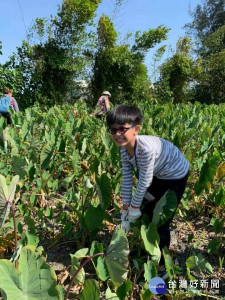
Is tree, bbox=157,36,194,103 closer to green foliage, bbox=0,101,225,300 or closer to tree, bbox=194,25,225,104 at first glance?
tree, bbox=194,25,225,104

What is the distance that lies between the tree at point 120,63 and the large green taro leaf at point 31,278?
934cm

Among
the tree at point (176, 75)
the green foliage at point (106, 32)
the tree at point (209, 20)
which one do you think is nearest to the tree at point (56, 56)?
the green foliage at point (106, 32)

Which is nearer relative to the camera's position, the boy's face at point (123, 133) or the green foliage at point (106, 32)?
the boy's face at point (123, 133)

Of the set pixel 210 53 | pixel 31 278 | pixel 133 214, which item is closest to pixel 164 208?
pixel 133 214

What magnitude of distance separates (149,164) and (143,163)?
3 cm

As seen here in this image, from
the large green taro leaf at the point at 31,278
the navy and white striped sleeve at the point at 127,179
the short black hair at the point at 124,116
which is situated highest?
the short black hair at the point at 124,116

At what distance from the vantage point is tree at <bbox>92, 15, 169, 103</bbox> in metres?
9.77

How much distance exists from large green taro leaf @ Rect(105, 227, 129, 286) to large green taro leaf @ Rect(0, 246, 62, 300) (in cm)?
25

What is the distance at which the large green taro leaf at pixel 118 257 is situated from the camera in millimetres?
1069

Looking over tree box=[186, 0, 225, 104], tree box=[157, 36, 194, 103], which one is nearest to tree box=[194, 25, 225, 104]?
tree box=[186, 0, 225, 104]

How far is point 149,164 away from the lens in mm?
1482

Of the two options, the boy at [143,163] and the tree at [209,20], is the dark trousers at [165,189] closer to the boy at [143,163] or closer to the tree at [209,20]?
the boy at [143,163]

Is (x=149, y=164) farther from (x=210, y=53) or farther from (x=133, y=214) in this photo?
(x=210, y=53)

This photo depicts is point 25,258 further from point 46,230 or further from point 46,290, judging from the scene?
point 46,230
